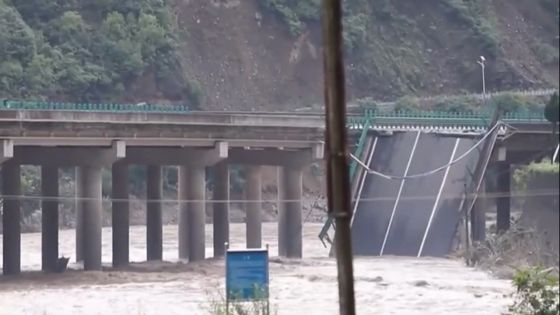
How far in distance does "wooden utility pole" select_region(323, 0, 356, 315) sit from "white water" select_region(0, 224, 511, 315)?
2315 cm

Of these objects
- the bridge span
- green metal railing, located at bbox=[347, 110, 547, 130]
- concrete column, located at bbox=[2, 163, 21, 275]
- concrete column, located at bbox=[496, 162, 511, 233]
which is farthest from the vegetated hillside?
concrete column, located at bbox=[2, 163, 21, 275]

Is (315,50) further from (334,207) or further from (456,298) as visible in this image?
(334,207)

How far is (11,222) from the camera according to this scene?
4997 cm

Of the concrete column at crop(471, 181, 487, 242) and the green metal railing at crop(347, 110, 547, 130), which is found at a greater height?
the green metal railing at crop(347, 110, 547, 130)

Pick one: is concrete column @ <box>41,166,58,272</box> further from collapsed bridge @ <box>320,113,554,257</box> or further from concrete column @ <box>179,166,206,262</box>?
collapsed bridge @ <box>320,113,554,257</box>

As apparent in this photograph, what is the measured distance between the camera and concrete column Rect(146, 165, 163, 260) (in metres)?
54.2

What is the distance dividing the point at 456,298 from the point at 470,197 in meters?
14.3

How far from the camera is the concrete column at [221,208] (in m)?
54.4

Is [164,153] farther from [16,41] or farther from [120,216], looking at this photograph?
[16,41]

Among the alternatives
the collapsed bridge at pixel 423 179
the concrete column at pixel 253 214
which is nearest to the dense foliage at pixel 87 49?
the concrete column at pixel 253 214

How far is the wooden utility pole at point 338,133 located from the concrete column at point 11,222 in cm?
4075

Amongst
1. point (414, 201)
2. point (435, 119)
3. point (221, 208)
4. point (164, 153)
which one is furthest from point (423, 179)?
point (164, 153)

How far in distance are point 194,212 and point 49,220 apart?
5135 mm

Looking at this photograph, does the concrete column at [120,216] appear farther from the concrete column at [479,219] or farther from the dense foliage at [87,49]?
the dense foliage at [87,49]
